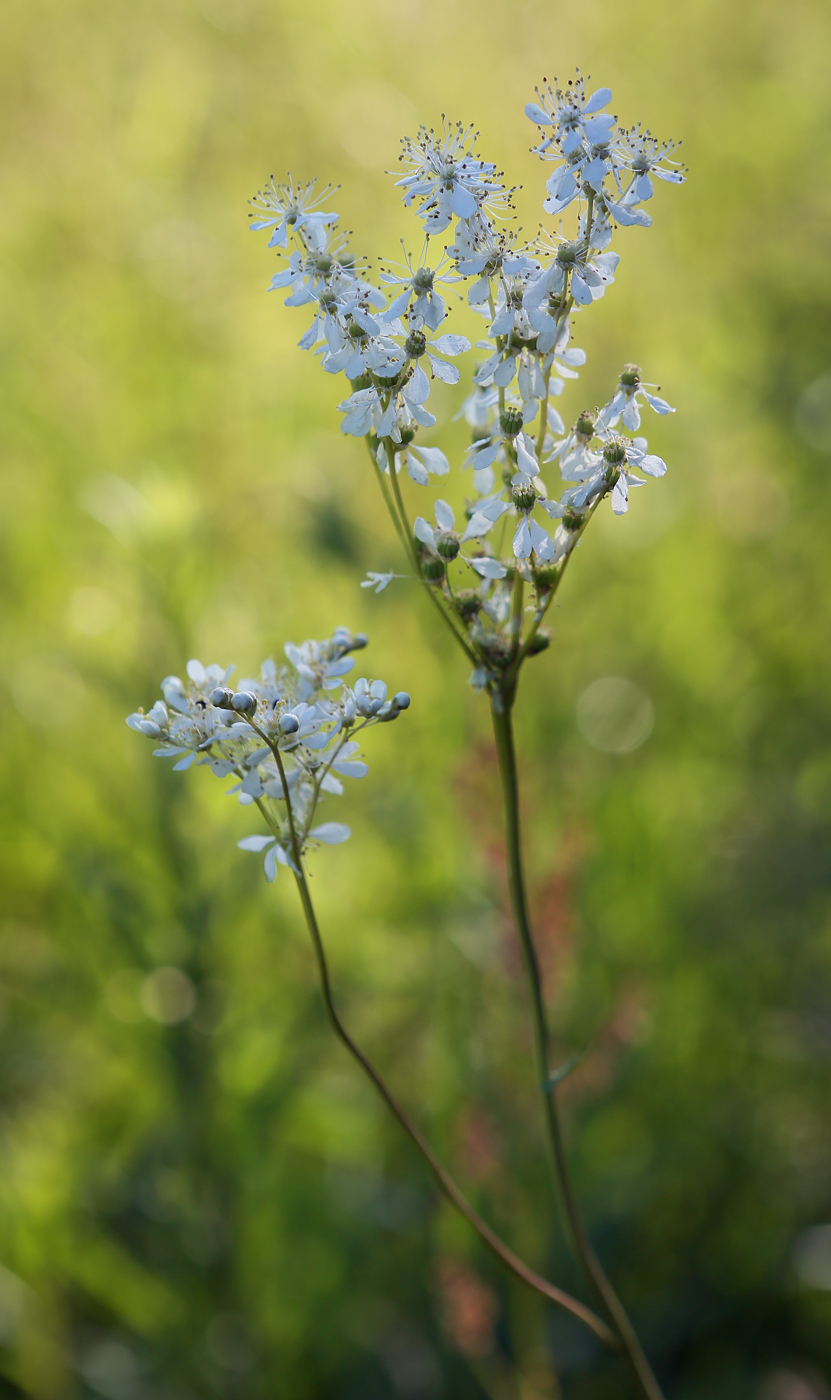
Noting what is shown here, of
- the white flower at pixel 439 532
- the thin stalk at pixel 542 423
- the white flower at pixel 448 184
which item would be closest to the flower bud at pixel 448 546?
the white flower at pixel 439 532

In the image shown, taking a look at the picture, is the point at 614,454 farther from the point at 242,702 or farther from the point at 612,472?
the point at 242,702

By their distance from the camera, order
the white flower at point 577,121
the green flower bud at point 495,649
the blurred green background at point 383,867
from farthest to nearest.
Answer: the blurred green background at point 383,867
the green flower bud at point 495,649
the white flower at point 577,121

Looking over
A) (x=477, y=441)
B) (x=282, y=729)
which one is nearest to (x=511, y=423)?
(x=477, y=441)

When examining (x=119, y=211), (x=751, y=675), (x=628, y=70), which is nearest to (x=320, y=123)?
(x=119, y=211)

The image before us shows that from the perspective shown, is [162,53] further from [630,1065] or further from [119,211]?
[630,1065]

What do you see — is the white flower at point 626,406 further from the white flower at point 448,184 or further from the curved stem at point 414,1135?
the curved stem at point 414,1135

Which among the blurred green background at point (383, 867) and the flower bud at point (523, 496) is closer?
the flower bud at point (523, 496)
